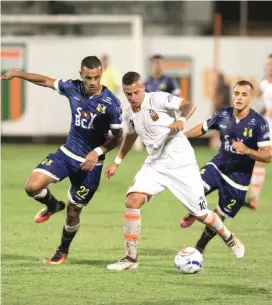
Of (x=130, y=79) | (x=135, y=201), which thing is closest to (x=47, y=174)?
(x=135, y=201)

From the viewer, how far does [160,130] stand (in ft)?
32.8

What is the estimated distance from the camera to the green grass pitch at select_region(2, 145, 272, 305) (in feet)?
28.0

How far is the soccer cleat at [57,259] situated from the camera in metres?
10.2

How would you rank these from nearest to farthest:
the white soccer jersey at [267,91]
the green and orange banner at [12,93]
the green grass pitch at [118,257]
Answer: the green grass pitch at [118,257] → the white soccer jersey at [267,91] → the green and orange banner at [12,93]

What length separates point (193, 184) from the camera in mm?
9906

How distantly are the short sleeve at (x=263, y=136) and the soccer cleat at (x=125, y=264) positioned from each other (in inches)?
77.9

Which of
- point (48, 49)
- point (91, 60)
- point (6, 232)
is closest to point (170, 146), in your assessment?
point (91, 60)

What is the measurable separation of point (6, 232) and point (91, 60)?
3382 mm

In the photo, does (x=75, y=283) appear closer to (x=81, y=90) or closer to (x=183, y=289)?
(x=183, y=289)

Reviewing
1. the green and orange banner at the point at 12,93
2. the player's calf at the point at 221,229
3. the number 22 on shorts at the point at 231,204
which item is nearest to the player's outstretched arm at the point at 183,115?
the player's calf at the point at 221,229

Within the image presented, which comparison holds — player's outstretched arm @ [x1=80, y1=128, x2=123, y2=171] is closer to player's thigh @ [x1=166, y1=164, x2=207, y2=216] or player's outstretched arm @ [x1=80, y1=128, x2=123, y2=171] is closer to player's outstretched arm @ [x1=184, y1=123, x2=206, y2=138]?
player's thigh @ [x1=166, y1=164, x2=207, y2=216]

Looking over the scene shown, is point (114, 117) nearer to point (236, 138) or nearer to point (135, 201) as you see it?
point (135, 201)

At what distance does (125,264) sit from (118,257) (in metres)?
0.87

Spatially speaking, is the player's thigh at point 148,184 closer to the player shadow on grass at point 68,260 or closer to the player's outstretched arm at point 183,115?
the player's outstretched arm at point 183,115
